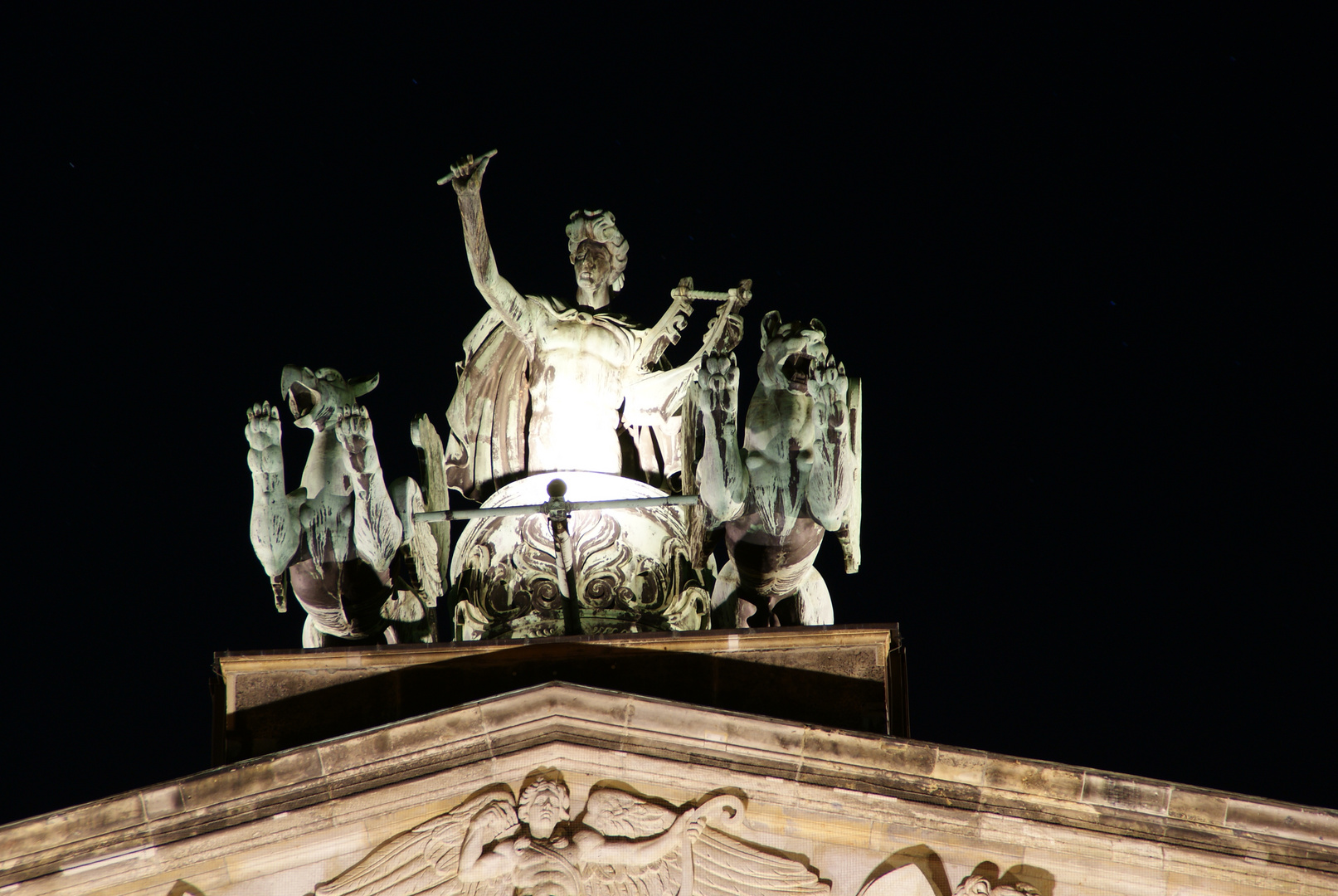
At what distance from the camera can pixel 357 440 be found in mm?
22984

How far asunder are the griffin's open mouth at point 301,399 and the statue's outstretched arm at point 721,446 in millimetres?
3468

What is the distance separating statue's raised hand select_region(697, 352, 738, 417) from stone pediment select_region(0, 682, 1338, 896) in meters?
3.39

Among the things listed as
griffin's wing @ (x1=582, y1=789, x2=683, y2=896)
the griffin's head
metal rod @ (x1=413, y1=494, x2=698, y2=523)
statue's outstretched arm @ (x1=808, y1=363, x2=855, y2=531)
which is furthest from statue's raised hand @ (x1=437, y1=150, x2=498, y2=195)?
griffin's wing @ (x1=582, y1=789, x2=683, y2=896)

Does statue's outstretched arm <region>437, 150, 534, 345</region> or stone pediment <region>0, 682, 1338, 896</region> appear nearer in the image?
stone pediment <region>0, 682, 1338, 896</region>

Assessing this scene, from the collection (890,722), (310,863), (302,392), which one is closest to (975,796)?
(890,722)

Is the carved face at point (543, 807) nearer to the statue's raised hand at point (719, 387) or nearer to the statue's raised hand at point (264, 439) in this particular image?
the statue's raised hand at point (719, 387)

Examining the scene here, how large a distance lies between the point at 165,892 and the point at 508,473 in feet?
24.3

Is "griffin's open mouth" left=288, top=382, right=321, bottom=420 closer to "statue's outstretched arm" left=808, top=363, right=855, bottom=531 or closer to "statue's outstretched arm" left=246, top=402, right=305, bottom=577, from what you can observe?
"statue's outstretched arm" left=246, top=402, right=305, bottom=577

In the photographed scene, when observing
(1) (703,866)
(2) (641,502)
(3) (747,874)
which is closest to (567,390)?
(2) (641,502)

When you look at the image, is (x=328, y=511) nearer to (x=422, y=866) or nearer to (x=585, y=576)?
(x=585, y=576)

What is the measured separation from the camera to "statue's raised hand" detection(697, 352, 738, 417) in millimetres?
22625

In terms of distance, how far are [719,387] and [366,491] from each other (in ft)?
10.8

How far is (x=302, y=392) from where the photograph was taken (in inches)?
914

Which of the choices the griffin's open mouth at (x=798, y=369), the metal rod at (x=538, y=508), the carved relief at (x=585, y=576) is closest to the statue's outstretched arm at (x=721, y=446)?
the griffin's open mouth at (x=798, y=369)
